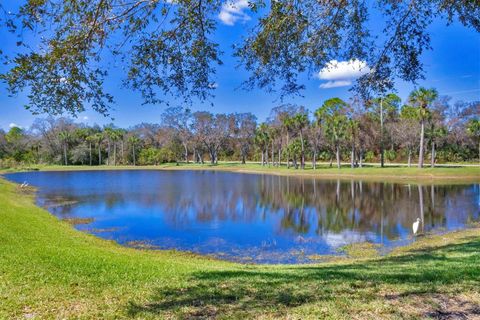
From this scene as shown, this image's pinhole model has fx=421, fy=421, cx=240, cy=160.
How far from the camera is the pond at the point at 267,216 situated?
60.2 ft

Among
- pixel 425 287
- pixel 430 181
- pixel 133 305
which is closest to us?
pixel 133 305

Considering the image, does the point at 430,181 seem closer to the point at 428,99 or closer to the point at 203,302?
the point at 428,99

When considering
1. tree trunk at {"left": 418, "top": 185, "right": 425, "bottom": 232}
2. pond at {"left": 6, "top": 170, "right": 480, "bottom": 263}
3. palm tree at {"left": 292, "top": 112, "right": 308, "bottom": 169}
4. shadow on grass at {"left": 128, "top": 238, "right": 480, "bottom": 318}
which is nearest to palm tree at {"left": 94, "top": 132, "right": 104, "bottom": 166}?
palm tree at {"left": 292, "top": 112, "right": 308, "bottom": 169}

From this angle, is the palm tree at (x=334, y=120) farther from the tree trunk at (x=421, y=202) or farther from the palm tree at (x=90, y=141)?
the palm tree at (x=90, y=141)

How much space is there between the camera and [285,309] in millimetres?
6000

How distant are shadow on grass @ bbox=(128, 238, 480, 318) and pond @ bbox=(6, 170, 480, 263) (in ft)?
24.2

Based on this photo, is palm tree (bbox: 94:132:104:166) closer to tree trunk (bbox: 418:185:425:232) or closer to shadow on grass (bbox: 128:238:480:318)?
tree trunk (bbox: 418:185:425:232)

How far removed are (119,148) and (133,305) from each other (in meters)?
103

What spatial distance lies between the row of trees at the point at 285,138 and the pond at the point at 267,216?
926 inches

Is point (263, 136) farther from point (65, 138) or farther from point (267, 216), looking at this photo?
point (267, 216)

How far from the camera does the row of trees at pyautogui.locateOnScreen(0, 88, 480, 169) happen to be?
6384cm

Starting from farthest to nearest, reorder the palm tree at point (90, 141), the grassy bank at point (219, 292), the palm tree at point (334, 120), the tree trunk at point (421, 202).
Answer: the palm tree at point (90, 141)
the palm tree at point (334, 120)
the tree trunk at point (421, 202)
the grassy bank at point (219, 292)

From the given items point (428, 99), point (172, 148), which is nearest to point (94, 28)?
point (428, 99)

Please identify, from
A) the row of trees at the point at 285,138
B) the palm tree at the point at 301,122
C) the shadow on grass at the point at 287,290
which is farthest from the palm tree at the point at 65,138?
the shadow on grass at the point at 287,290
